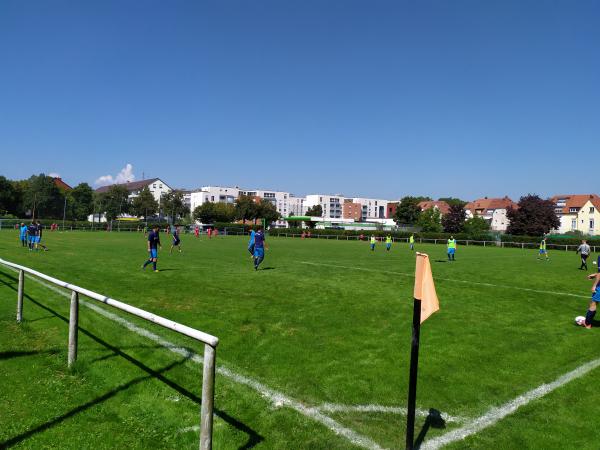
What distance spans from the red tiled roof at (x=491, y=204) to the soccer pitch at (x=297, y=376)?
12925 centimetres

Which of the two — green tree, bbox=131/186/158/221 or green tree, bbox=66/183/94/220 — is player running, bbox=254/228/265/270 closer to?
green tree, bbox=131/186/158/221

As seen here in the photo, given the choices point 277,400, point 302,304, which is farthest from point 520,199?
point 277,400

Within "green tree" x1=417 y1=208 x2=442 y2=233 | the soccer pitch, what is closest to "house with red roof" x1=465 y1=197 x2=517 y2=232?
"green tree" x1=417 y1=208 x2=442 y2=233

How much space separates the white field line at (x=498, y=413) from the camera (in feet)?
13.5

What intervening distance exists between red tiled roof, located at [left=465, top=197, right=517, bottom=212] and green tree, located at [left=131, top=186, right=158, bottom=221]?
98.3m

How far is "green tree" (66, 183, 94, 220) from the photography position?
4643 inches

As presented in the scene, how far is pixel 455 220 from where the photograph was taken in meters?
96.5

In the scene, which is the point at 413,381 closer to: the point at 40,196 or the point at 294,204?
the point at 40,196

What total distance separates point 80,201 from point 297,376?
135 m

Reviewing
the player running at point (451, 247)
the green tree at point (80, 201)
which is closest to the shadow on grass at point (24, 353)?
the player running at point (451, 247)

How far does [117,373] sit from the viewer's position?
17.5 feet

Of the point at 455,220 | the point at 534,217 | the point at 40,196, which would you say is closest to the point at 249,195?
the point at 40,196

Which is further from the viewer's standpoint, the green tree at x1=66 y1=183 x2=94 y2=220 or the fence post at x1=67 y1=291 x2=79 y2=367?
the green tree at x1=66 y1=183 x2=94 y2=220

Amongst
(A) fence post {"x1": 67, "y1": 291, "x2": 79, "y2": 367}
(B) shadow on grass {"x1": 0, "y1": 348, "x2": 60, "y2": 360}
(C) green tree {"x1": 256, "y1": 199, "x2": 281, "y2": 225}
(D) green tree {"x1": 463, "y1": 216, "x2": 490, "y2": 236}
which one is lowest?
(B) shadow on grass {"x1": 0, "y1": 348, "x2": 60, "y2": 360}
